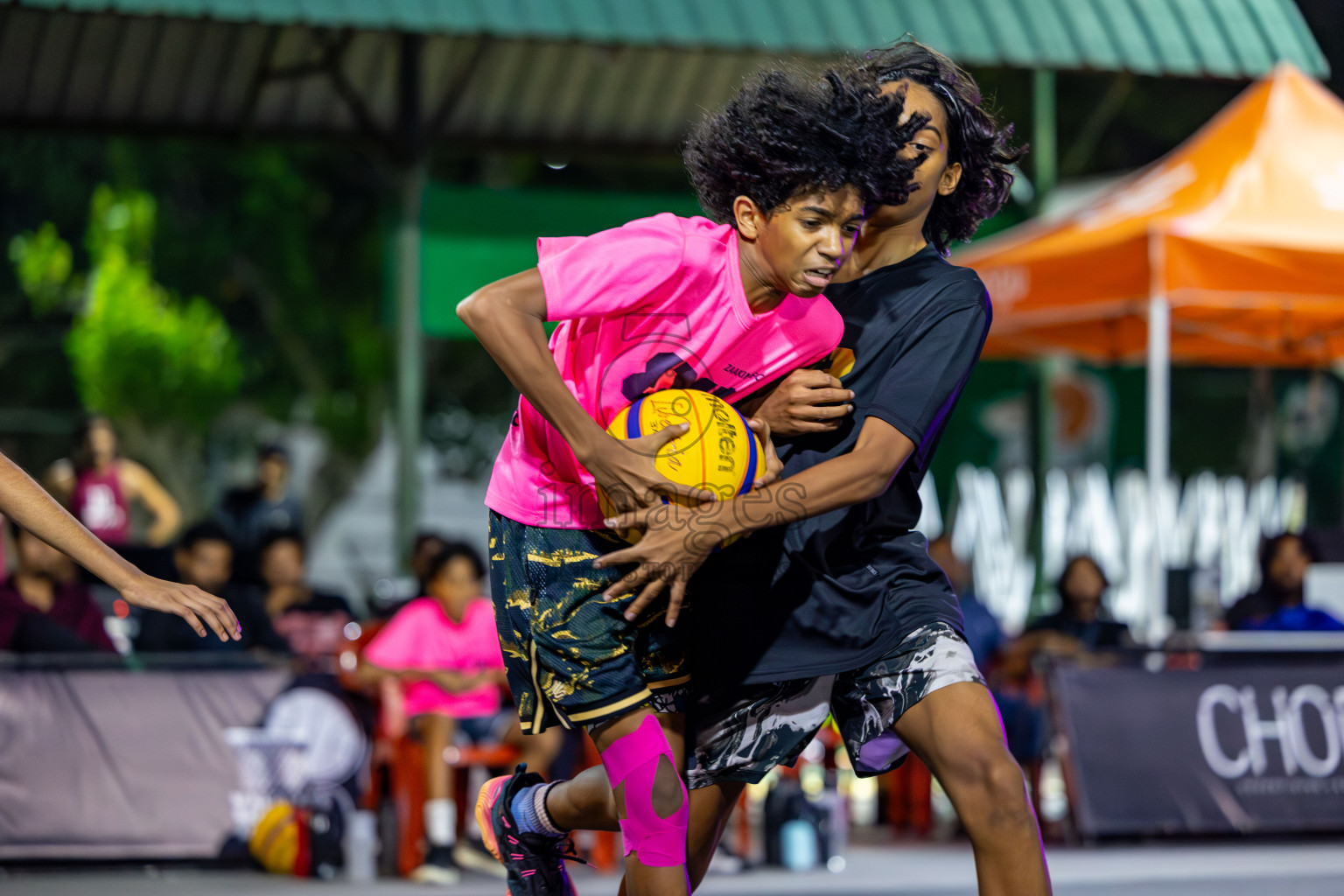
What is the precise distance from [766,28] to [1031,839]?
22.9 ft

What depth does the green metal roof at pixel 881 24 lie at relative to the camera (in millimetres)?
9070

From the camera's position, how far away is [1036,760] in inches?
331

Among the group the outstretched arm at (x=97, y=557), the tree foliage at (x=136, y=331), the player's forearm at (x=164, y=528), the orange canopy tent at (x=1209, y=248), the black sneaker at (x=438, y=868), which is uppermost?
the tree foliage at (x=136, y=331)

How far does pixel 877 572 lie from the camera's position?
3805 millimetres

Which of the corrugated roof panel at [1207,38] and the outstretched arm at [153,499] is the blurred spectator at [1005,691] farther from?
the outstretched arm at [153,499]

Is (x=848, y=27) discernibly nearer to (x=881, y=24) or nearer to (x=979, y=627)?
(x=881, y=24)

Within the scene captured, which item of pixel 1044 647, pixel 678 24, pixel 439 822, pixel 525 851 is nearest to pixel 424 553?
pixel 439 822

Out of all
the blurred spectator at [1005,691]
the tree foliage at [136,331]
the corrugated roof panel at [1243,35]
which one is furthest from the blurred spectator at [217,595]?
the tree foliage at [136,331]

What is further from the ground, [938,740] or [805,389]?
[805,389]

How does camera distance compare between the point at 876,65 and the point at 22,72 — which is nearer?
the point at 876,65

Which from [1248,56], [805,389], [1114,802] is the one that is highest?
[1248,56]

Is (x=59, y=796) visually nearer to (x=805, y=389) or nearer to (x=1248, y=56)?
(x=805, y=389)

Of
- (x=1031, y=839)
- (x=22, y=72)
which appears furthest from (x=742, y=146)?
(x=22, y=72)

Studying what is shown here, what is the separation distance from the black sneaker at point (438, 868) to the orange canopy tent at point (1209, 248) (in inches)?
154
